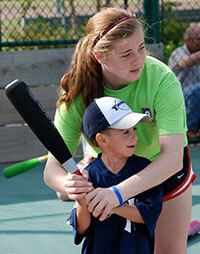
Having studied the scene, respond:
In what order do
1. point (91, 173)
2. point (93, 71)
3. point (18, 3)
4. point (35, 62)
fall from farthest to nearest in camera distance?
point (18, 3) < point (35, 62) < point (93, 71) < point (91, 173)

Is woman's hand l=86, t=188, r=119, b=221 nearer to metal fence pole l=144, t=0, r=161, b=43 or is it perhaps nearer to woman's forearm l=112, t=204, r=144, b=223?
woman's forearm l=112, t=204, r=144, b=223

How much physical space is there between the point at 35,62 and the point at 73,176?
473cm

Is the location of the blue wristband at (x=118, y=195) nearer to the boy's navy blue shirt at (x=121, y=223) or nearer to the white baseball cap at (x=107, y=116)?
the boy's navy blue shirt at (x=121, y=223)

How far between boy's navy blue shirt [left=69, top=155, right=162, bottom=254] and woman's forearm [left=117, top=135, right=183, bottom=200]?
88mm

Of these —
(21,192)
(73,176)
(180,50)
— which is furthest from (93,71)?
(180,50)

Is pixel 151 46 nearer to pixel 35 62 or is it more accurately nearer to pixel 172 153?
pixel 35 62

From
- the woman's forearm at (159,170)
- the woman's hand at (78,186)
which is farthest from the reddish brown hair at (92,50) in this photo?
the woman's hand at (78,186)

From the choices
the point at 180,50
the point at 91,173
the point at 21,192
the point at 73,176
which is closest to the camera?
the point at 73,176

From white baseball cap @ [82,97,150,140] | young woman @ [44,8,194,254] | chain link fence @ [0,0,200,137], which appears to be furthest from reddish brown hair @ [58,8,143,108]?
chain link fence @ [0,0,200,137]

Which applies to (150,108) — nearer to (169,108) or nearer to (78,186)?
(169,108)

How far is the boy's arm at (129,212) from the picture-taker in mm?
3057

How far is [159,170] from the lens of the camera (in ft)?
10.2

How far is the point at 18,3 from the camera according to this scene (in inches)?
379

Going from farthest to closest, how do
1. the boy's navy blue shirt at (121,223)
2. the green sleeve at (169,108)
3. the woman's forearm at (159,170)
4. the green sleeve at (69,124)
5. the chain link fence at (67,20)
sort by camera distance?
1. the chain link fence at (67,20)
2. the green sleeve at (69,124)
3. the green sleeve at (169,108)
4. the boy's navy blue shirt at (121,223)
5. the woman's forearm at (159,170)
